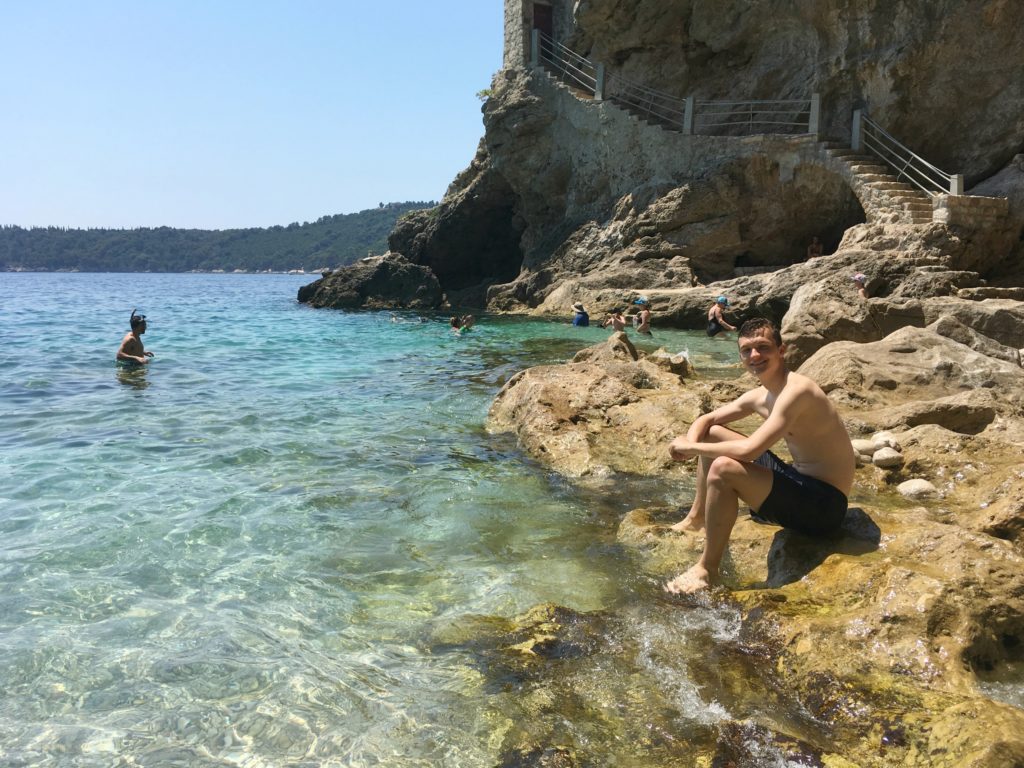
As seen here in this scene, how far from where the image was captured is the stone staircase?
17.0 m

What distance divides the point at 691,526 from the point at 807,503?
0.87 meters

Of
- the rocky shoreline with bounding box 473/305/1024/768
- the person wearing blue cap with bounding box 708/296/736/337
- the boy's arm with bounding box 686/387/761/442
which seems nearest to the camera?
the rocky shoreline with bounding box 473/305/1024/768

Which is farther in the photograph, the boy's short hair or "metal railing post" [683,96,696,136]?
"metal railing post" [683,96,696,136]

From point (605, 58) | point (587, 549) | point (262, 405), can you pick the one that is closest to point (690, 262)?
point (605, 58)

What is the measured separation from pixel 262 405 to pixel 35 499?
4241 mm

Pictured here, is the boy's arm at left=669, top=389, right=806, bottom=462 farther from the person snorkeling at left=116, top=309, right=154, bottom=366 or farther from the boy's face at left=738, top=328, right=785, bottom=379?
the person snorkeling at left=116, top=309, right=154, bottom=366

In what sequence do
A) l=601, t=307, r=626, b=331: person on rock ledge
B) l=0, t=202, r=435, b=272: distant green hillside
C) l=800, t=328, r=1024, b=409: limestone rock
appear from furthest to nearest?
l=0, t=202, r=435, b=272: distant green hillside, l=601, t=307, r=626, b=331: person on rock ledge, l=800, t=328, r=1024, b=409: limestone rock

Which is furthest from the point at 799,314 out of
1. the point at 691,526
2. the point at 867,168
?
the point at 867,168

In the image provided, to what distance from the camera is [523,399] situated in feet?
26.8

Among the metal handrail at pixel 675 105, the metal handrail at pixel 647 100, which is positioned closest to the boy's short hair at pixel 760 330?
the metal handrail at pixel 675 105

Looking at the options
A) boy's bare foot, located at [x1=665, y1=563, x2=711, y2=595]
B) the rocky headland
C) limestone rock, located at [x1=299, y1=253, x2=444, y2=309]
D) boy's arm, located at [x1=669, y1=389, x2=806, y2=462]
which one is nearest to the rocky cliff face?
the rocky headland

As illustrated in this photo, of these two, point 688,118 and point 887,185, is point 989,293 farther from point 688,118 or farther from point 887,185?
point 688,118

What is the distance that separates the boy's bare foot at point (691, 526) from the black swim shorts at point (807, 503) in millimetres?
666

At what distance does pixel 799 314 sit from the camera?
10.5 meters
